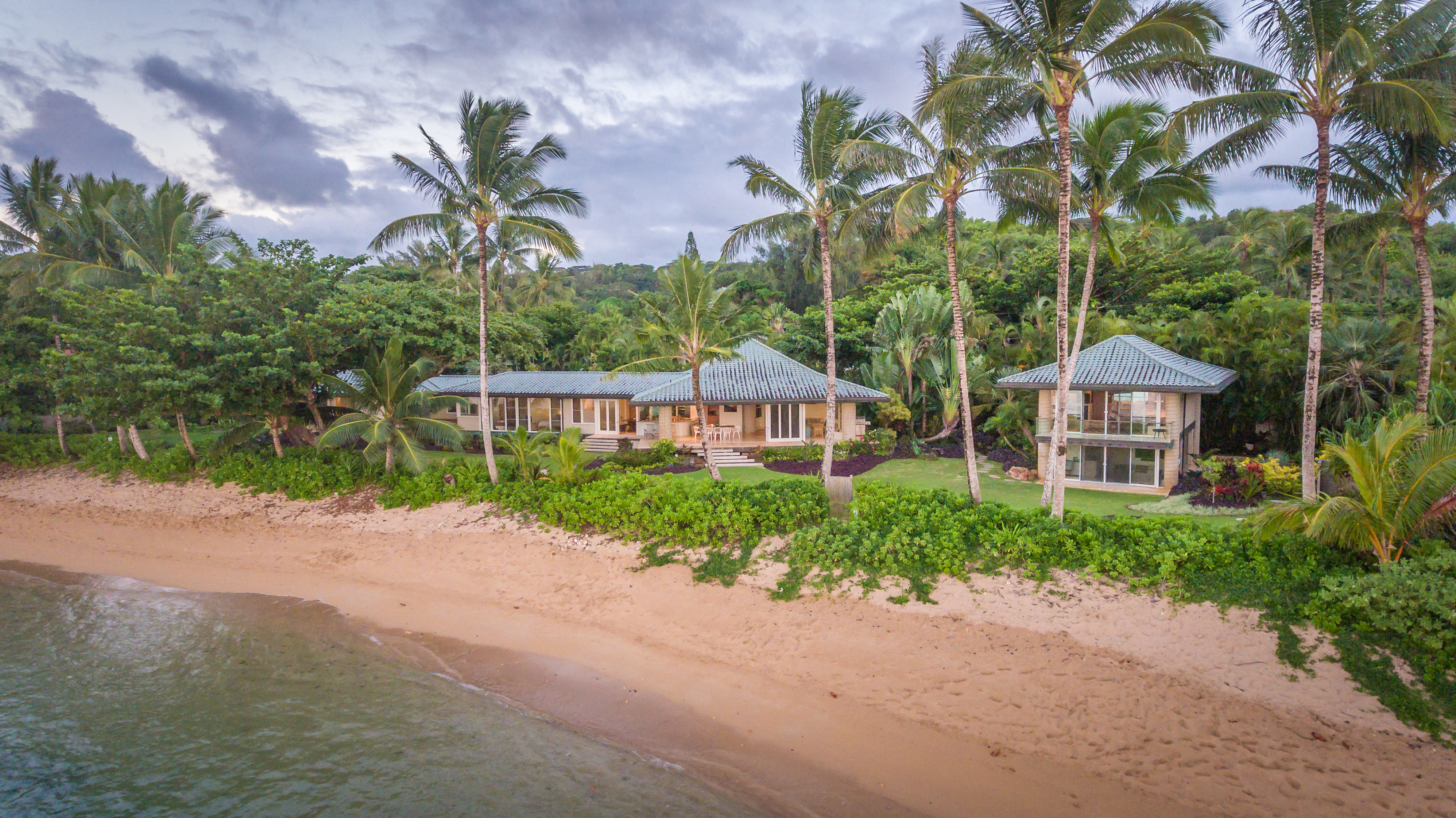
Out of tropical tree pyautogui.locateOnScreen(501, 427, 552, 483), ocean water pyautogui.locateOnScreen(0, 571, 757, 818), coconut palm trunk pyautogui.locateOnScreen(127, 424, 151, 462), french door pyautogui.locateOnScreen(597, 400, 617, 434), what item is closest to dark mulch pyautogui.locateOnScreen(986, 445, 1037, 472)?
tropical tree pyautogui.locateOnScreen(501, 427, 552, 483)

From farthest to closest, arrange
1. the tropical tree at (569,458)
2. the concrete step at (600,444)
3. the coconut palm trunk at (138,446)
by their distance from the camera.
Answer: the concrete step at (600,444) < the coconut palm trunk at (138,446) < the tropical tree at (569,458)

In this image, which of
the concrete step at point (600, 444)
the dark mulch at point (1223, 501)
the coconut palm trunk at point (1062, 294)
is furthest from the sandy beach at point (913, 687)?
the concrete step at point (600, 444)

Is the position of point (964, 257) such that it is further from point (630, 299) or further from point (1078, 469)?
point (630, 299)

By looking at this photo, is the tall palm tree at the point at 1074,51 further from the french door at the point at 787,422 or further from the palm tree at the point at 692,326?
the french door at the point at 787,422

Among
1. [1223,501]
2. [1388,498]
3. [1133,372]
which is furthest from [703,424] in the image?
[1388,498]

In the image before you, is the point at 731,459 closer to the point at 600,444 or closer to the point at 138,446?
the point at 600,444

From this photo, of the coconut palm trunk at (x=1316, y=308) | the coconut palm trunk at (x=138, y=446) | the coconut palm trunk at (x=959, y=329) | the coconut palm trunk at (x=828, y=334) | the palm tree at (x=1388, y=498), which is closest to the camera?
the palm tree at (x=1388, y=498)

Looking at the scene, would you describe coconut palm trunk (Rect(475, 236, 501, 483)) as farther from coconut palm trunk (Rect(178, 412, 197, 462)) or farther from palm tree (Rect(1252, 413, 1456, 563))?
palm tree (Rect(1252, 413, 1456, 563))

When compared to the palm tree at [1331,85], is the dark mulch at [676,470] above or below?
below
